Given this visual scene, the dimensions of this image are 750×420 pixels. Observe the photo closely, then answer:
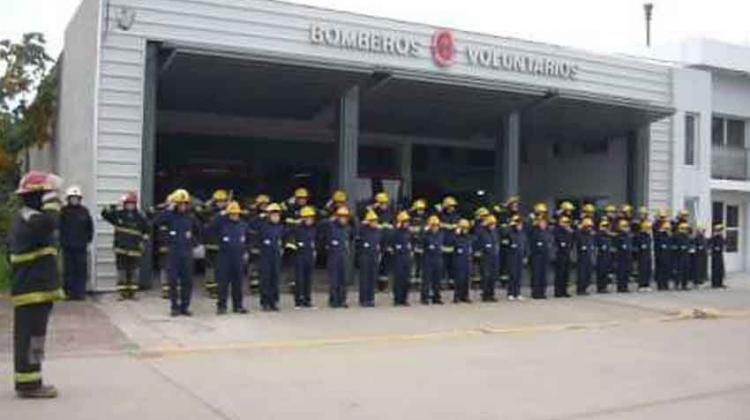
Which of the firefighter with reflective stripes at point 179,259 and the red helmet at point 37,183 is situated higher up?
the red helmet at point 37,183

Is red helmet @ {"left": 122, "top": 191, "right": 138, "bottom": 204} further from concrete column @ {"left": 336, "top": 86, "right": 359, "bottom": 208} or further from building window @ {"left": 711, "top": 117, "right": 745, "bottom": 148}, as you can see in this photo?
building window @ {"left": 711, "top": 117, "right": 745, "bottom": 148}

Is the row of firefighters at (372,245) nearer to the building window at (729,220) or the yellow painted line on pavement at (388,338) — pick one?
the yellow painted line on pavement at (388,338)

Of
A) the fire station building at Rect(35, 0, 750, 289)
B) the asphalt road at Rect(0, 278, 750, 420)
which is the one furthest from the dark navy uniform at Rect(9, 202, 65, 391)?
the fire station building at Rect(35, 0, 750, 289)

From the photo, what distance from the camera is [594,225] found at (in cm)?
2161

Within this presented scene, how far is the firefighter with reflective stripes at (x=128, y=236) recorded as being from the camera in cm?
1719

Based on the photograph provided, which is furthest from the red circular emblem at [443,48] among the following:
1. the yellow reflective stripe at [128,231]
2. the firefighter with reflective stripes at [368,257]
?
the yellow reflective stripe at [128,231]

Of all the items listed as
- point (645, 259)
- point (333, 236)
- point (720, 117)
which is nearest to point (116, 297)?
point (333, 236)

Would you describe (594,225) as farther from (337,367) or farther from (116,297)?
(337,367)

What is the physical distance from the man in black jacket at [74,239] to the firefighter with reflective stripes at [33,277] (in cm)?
735

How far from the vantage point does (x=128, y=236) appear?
56.4ft

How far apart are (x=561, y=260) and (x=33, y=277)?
12918 mm

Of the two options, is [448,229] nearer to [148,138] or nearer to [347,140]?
[347,140]

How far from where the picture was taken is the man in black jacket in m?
16.9

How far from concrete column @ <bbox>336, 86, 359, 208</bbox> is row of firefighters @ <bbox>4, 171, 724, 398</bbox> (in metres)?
1.18
